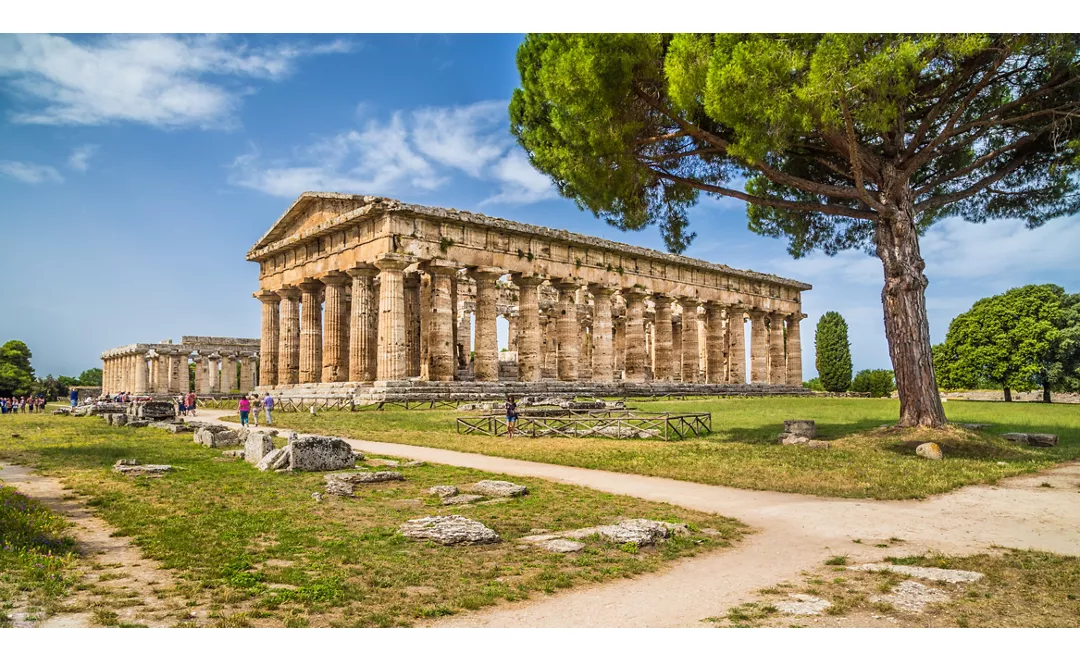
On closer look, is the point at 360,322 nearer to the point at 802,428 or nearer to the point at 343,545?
the point at 802,428

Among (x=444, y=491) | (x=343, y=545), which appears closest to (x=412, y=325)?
(x=444, y=491)

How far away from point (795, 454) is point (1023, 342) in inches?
1383

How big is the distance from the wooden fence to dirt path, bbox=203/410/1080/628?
19.2 feet

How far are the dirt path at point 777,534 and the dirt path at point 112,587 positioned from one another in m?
2.06

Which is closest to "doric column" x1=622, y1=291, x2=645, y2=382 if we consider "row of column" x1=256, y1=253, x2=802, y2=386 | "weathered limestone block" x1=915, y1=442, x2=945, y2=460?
"row of column" x1=256, y1=253, x2=802, y2=386

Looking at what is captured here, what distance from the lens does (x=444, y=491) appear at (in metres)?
9.62

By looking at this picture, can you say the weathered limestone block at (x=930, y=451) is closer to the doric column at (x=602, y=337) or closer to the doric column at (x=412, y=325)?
the doric column at (x=602, y=337)

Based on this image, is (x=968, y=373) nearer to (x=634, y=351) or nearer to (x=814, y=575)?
(x=634, y=351)

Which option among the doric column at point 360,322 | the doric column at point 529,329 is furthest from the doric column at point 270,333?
the doric column at point 529,329

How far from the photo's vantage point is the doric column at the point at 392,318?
3125cm

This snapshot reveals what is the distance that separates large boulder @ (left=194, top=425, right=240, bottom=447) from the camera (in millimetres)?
16625

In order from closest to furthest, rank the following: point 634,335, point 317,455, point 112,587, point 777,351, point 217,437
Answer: point 112,587 → point 317,455 → point 217,437 → point 634,335 → point 777,351

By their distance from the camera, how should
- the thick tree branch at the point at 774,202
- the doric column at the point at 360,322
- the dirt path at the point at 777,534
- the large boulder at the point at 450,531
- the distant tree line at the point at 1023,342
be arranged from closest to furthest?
the dirt path at the point at 777,534
the large boulder at the point at 450,531
the thick tree branch at the point at 774,202
the doric column at the point at 360,322
the distant tree line at the point at 1023,342

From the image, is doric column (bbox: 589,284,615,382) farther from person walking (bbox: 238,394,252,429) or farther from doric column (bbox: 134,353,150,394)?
doric column (bbox: 134,353,150,394)
